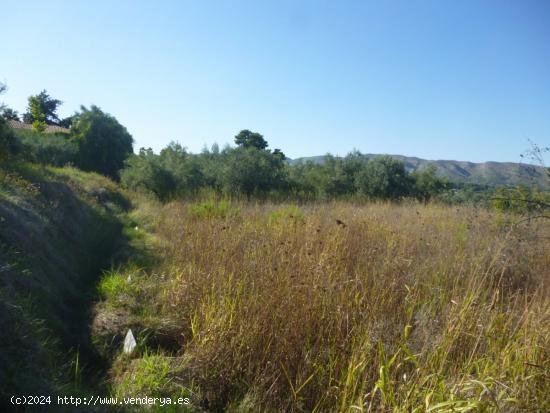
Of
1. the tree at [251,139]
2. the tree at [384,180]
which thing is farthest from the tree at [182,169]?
the tree at [251,139]

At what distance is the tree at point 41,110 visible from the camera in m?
34.9

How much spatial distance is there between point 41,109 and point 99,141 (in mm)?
22686

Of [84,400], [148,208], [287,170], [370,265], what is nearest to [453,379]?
[370,265]

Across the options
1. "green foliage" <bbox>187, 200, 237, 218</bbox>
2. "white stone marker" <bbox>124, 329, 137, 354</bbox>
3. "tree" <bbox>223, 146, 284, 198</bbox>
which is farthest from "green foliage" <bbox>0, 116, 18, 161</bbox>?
"tree" <bbox>223, 146, 284, 198</bbox>

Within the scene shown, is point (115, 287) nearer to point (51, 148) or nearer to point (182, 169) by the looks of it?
point (182, 169)

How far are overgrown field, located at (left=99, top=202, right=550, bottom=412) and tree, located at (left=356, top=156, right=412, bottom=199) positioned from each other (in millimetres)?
10956

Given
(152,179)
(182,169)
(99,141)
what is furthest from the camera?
(99,141)

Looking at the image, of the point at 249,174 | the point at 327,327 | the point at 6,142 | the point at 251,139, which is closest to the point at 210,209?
the point at 6,142

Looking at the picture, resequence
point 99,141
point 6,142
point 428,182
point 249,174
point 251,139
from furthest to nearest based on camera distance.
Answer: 1. point 251,139
2. point 99,141
3. point 428,182
4. point 249,174
5. point 6,142

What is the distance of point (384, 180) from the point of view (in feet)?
53.5

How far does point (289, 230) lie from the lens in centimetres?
575

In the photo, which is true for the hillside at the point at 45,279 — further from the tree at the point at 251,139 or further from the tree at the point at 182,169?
the tree at the point at 251,139

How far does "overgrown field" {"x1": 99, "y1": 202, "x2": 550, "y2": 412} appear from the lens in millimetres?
2588

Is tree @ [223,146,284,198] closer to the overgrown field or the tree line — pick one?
the tree line
